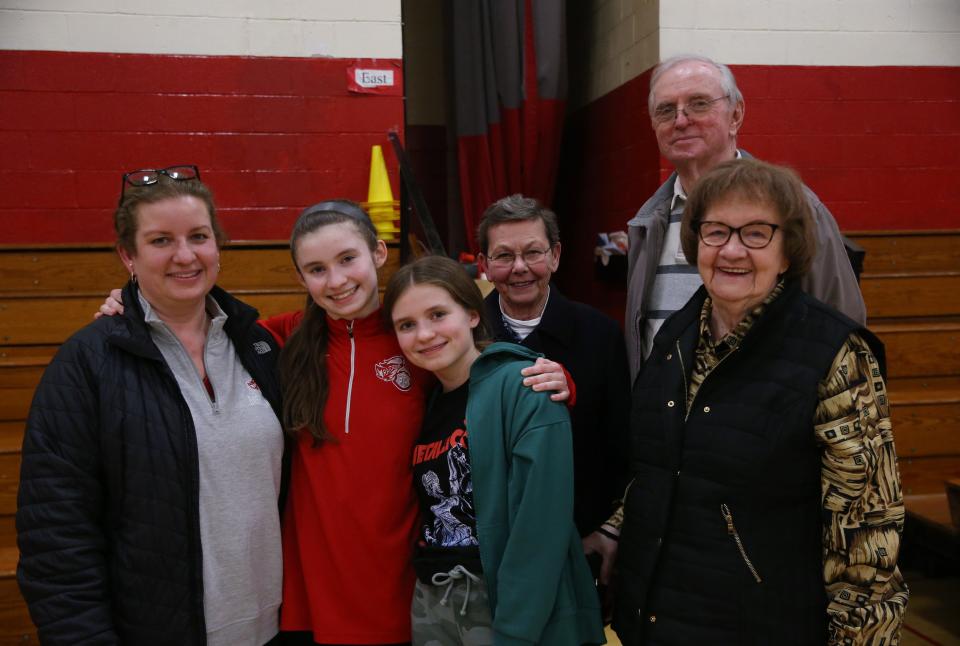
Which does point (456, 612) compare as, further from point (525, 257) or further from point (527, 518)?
point (525, 257)

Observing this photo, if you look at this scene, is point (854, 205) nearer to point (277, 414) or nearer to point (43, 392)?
point (277, 414)

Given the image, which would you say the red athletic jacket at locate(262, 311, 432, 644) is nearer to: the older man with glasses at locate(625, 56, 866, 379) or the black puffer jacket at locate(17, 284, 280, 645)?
the black puffer jacket at locate(17, 284, 280, 645)

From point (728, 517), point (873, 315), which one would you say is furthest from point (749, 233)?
point (873, 315)

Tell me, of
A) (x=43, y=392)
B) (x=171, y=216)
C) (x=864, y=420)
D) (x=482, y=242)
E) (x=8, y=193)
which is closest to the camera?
(x=864, y=420)

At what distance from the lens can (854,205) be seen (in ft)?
13.2

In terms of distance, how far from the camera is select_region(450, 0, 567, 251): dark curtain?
4684 mm

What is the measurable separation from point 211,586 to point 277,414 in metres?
0.37

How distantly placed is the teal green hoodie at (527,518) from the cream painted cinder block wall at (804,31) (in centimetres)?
295

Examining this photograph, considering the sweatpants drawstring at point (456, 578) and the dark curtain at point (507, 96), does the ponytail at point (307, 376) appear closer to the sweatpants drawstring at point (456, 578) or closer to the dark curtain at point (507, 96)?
the sweatpants drawstring at point (456, 578)

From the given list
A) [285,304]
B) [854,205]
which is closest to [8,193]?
[285,304]

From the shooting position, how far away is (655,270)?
6.61 feet

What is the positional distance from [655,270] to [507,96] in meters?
3.07

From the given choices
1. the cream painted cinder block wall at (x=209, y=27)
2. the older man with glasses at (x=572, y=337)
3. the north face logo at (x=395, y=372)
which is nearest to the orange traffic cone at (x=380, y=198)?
the cream painted cinder block wall at (x=209, y=27)

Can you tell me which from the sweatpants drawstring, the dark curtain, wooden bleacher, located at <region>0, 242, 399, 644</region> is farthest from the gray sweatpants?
the dark curtain
